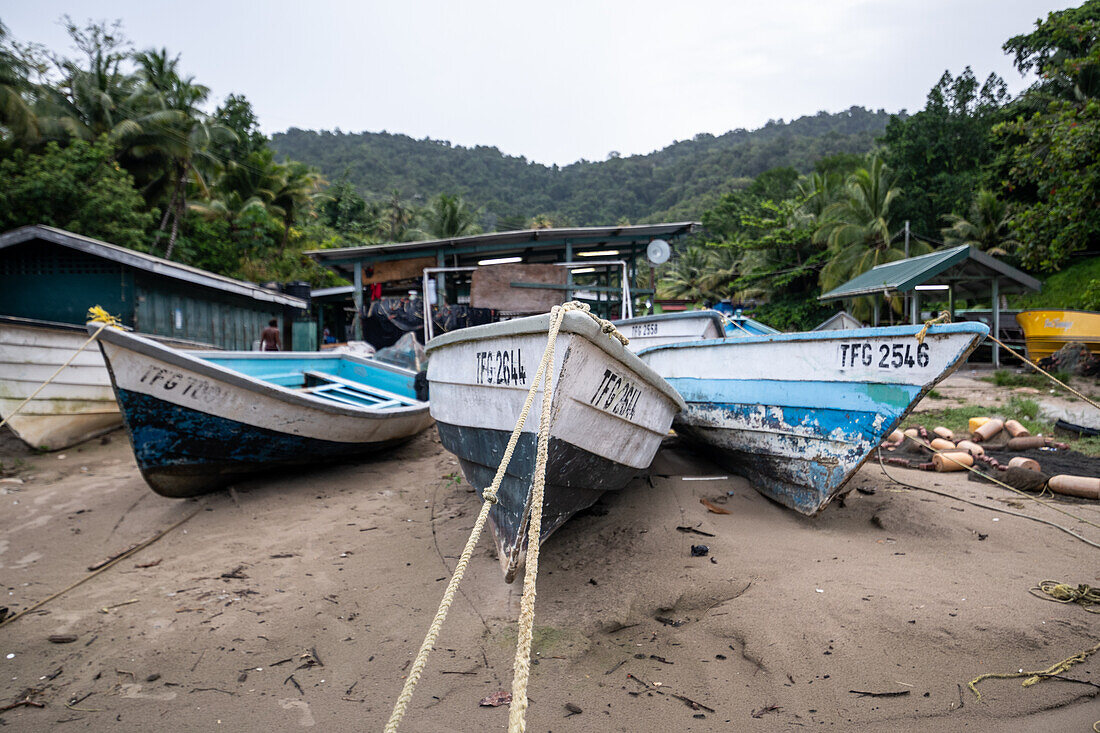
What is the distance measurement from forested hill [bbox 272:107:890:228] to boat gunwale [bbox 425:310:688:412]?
52.8 m

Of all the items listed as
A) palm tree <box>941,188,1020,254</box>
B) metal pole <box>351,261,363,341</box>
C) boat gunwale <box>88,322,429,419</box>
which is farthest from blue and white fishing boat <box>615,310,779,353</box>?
palm tree <box>941,188,1020,254</box>

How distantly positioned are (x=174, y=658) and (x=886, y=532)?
4.39 metres

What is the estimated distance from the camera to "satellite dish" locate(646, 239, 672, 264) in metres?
11.7

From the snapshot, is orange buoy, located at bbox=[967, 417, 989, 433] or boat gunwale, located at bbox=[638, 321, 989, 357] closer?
boat gunwale, located at bbox=[638, 321, 989, 357]

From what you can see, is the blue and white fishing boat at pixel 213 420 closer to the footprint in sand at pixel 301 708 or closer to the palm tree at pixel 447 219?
the footprint in sand at pixel 301 708

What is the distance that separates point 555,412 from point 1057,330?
47.7ft

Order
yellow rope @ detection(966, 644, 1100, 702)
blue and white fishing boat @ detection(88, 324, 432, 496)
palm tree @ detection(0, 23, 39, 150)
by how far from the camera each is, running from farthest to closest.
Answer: palm tree @ detection(0, 23, 39, 150), blue and white fishing boat @ detection(88, 324, 432, 496), yellow rope @ detection(966, 644, 1100, 702)

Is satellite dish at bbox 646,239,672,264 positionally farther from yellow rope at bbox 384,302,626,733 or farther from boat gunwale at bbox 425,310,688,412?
yellow rope at bbox 384,302,626,733

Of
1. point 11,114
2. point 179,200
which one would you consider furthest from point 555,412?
point 179,200

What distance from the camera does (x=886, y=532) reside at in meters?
4.12

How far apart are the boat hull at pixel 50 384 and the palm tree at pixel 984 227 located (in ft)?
90.1

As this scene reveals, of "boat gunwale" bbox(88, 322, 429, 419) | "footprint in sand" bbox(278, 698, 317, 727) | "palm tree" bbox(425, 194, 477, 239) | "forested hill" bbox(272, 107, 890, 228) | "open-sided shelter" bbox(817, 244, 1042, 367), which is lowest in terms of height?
"footprint in sand" bbox(278, 698, 317, 727)

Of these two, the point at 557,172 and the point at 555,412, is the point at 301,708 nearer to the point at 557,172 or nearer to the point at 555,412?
the point at 555,412

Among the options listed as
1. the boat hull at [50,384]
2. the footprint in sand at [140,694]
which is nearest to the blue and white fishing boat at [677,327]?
the footprint in sand at [140,694]
